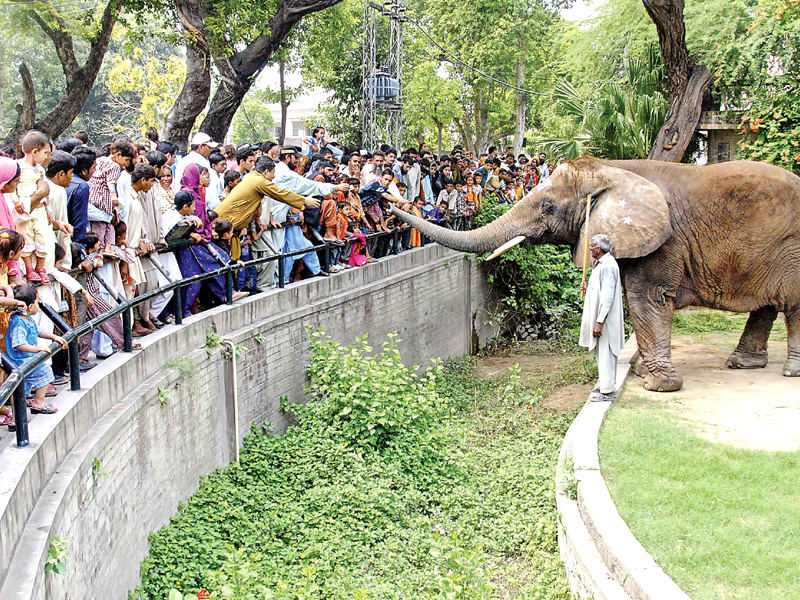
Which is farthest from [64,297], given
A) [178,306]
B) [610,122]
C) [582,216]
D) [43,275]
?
[610,122]

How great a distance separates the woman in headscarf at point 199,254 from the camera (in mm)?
9078

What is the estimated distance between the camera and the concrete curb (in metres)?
5.80

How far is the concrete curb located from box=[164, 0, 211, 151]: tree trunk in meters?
11.2

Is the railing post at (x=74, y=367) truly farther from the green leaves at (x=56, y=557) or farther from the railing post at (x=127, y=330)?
the green leaves at (x=56, y=557)

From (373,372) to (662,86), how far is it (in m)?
14.5

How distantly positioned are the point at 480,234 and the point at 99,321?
5.60 m

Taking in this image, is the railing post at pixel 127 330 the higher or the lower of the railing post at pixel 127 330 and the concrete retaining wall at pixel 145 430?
the higher

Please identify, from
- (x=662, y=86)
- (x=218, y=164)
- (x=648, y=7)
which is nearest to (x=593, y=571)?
(x=218, y=164)

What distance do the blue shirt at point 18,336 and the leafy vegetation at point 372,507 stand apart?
6.64 feet

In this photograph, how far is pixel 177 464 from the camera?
7793 mm

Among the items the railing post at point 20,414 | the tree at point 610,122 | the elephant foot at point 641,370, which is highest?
the tree at point 610,122

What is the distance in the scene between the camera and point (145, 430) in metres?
7.02

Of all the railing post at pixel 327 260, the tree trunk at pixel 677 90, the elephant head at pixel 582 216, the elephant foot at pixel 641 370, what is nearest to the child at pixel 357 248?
the railing post at pixel 327 260

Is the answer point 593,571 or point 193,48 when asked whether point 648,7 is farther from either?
point 593,571
